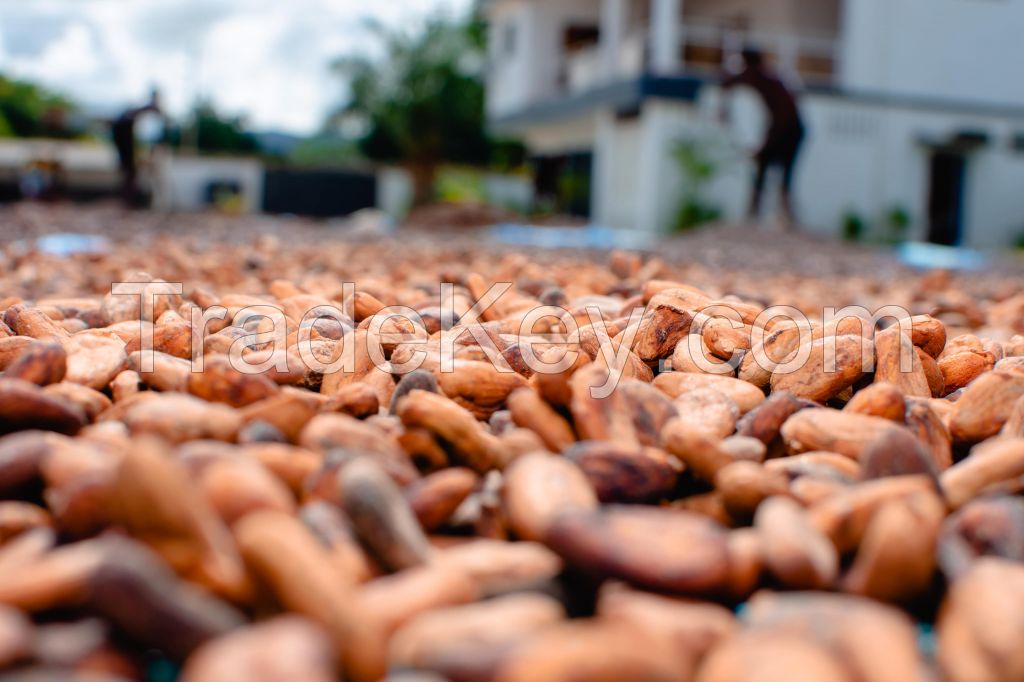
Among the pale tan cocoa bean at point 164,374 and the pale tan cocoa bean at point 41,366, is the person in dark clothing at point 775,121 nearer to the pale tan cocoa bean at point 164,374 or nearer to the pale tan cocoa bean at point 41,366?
the pale tan cocoa bean at point 164,374

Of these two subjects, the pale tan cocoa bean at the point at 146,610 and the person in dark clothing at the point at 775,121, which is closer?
the pale tan cocoa bean at the point at 146,610

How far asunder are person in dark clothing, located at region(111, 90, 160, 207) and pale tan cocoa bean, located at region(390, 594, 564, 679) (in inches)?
429

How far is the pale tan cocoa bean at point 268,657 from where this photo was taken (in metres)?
0.62

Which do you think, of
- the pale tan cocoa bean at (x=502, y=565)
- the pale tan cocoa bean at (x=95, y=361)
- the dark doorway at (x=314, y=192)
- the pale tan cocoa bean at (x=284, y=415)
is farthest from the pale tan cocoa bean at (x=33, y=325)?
the dark doorway at (x=314, y=192)

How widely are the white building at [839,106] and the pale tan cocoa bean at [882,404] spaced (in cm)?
1053

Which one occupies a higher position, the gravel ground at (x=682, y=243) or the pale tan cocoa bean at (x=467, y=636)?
the gravel ground at (x=682, y=243)

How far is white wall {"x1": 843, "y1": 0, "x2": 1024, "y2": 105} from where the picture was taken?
1234 cm

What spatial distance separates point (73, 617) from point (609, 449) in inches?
19.5

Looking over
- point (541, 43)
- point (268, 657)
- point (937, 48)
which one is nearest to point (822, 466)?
point (268, 657)

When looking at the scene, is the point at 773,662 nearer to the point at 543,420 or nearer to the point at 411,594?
the point at 411,594

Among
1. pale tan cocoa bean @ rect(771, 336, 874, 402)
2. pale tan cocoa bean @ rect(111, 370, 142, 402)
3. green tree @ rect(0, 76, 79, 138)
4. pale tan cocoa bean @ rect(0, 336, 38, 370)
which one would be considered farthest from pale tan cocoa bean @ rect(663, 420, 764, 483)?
green tree @ rect(0, 76, 79, 138)

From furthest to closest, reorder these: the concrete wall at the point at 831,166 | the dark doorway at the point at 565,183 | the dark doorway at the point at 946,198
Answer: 1. the dark doorway at the point at 565,183
2. the dark doorway at the point at 946,198
3. the concrete wall at the point at 831,166

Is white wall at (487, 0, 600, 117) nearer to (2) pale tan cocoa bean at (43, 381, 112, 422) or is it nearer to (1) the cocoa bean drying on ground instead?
(1) the cocoa bean drying on ground

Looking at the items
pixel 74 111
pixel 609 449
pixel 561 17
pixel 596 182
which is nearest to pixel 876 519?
pixel 609 449
